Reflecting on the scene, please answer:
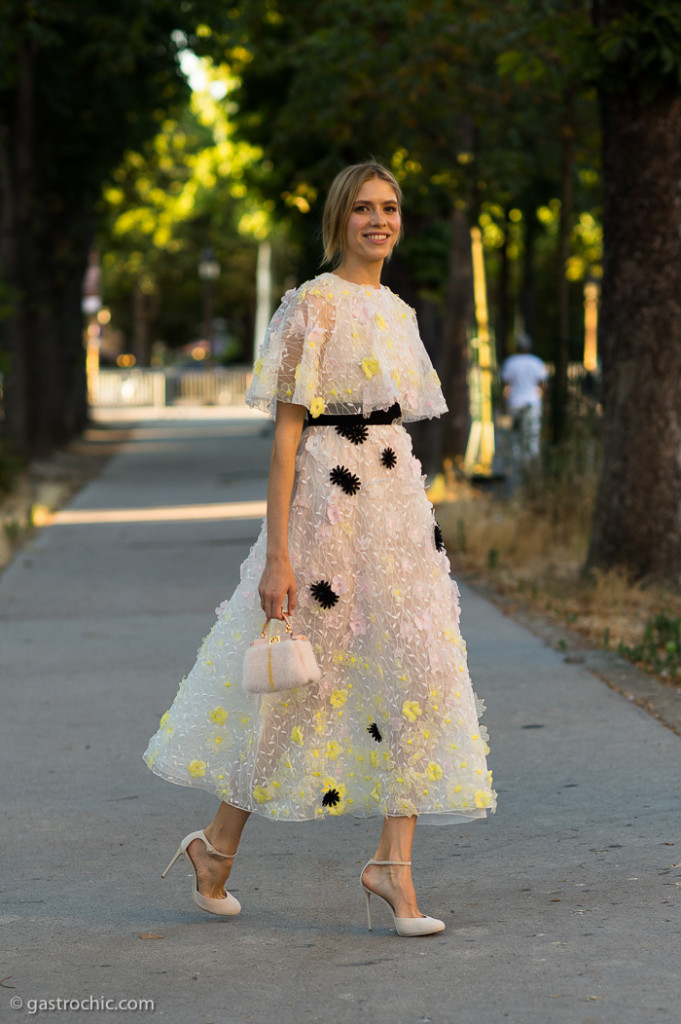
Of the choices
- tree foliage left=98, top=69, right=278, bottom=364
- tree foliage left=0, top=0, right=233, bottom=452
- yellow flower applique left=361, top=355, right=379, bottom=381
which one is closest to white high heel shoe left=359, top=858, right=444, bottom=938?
yellow flower applique left=361, top=355, right=379, bottom=381

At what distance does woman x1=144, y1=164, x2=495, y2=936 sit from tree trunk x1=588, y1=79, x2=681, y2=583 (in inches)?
212

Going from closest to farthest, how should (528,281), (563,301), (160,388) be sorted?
1. (563,301)
2. (528,281)
3. (160,388)

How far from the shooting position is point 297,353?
174 inches

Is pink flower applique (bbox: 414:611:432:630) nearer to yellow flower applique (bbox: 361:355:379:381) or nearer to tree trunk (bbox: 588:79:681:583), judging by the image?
yellow flower applique (bbox: 361:355:379:381)

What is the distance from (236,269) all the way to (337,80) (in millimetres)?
61283

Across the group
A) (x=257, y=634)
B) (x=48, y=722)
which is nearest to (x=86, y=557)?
(x=48, y=722)

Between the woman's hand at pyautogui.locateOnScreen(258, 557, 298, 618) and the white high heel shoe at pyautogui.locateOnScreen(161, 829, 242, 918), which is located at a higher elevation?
the woman's hand at pyautogui.locateOnScreen(258, 557, 298, 618)

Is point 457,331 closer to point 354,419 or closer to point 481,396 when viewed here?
point 481,396

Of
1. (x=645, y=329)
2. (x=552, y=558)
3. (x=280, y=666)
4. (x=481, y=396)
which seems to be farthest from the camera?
(x=481, y=396)

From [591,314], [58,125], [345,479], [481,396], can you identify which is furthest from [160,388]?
[345,479]

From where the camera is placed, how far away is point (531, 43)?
501 inches

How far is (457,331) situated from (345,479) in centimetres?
1398

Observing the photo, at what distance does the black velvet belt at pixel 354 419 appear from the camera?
4445 mm

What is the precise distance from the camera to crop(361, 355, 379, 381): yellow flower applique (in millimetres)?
4418
